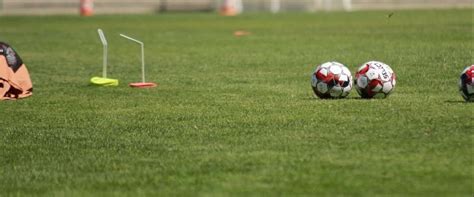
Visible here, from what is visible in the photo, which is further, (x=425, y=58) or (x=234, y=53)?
(x=234, y=53)

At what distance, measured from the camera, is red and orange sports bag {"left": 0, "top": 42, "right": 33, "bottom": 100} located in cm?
1839

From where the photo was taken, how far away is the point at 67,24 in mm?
44344

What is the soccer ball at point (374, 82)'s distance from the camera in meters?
15.6

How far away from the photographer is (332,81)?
15805 mm

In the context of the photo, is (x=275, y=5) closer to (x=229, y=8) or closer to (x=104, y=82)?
(x=229, y=8)

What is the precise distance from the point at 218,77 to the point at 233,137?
8.51 meters

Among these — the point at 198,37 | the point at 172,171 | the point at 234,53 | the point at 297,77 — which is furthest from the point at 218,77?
the point at 198,37

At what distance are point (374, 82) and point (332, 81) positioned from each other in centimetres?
58

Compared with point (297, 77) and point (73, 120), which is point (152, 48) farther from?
point (73, 120)

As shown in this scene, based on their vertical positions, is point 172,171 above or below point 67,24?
above

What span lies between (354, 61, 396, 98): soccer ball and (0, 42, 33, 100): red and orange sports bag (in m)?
5.74

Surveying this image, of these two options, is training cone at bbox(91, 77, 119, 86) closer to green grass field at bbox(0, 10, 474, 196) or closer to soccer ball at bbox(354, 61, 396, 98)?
green grass field at bbox(0, 10, 474, 196)

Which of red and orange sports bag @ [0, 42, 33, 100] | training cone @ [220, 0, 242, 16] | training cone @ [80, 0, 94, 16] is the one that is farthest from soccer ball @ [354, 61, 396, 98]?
training cone @ [80, 0, 94, 16]

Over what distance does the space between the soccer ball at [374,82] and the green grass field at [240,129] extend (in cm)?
16
